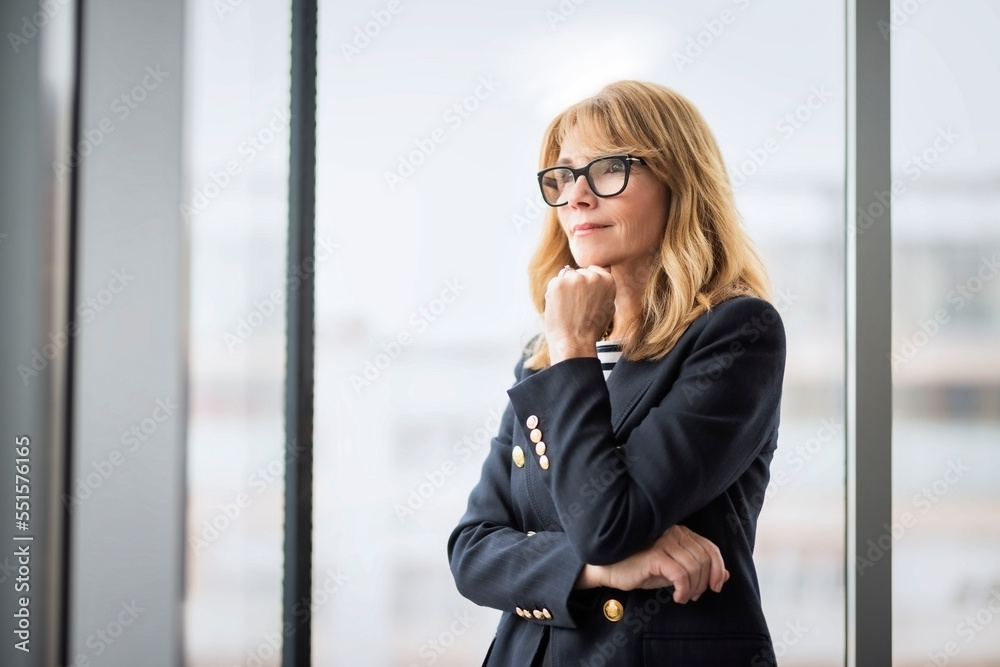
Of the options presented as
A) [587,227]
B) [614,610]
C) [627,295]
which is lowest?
[614,610]

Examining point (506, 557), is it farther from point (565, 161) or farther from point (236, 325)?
point (236, 325)

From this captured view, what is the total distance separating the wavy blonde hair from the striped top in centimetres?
2

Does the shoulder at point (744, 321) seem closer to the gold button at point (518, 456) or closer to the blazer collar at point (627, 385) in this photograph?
the blazer collar at point (627, 385)

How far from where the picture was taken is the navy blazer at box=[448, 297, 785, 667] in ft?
3.47

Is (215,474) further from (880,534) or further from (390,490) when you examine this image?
(880,534)

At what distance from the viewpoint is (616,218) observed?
129cm

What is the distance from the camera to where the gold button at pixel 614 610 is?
3.67ft

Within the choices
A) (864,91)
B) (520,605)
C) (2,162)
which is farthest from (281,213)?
(864,91)

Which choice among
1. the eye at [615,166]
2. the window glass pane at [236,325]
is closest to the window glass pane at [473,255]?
the window glass pane at [236,325]

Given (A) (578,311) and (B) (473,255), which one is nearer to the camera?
(A) (578,311)

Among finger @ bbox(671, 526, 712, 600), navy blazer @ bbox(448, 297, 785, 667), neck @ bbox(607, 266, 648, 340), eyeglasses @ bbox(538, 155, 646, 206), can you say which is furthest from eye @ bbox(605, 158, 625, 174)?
finger @ bbox(671, 526, 712, 600)

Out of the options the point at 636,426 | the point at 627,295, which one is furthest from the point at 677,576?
the point at 627,295

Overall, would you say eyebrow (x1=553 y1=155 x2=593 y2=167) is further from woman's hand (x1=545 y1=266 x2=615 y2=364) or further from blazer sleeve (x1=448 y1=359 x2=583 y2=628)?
blazer sleeve (x1=448 y1=359 x2=583 y2=628)

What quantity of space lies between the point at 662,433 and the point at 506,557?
0.33 meters
